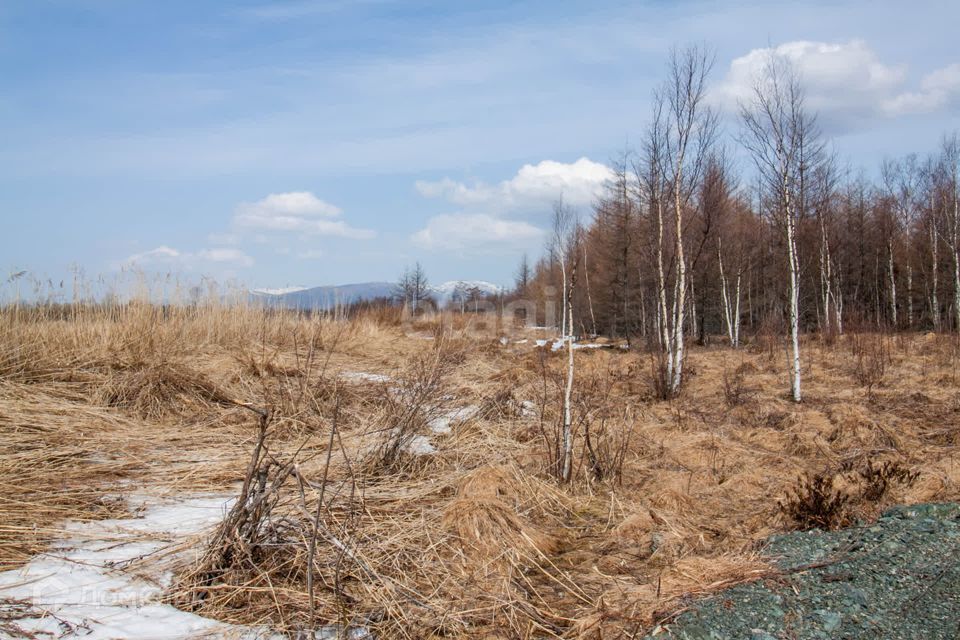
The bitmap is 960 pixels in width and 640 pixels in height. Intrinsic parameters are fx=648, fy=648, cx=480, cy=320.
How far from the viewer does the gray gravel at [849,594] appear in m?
2.54

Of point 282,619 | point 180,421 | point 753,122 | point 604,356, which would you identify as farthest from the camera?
point 604,356

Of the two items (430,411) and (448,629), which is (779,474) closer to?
(430,411)

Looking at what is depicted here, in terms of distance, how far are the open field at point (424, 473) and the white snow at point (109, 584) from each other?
11 cm

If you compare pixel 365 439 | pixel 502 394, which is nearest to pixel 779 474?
pixel 502 394

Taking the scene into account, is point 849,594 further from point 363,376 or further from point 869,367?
point 869,367

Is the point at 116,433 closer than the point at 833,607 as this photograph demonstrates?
No

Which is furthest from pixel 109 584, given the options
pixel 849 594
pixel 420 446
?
pixel 849 594

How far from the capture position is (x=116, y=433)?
16.9 ft

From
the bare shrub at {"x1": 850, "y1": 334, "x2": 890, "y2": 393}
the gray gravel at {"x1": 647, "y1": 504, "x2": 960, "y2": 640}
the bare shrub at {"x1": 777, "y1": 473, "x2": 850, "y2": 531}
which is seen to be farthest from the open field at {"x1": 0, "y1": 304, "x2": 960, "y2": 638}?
the bare shrub at {"x1": 850, "y1": 334, "x2": 890, "y2": 393}

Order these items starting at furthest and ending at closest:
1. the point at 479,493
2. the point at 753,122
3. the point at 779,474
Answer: the point at 753,122 → the point at 779,474 → the point at 479,493

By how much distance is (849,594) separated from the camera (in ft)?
9.04

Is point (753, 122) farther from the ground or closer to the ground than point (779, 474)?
farther from the ground

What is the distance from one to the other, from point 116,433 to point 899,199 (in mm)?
30269

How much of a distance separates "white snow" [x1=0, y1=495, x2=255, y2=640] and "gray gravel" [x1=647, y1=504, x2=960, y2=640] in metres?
1.95
